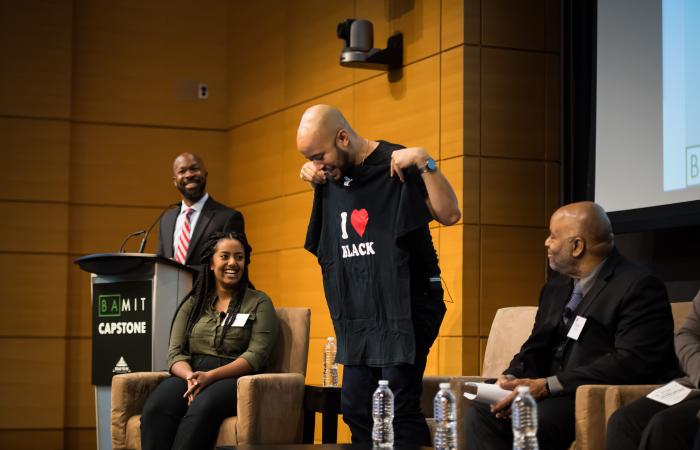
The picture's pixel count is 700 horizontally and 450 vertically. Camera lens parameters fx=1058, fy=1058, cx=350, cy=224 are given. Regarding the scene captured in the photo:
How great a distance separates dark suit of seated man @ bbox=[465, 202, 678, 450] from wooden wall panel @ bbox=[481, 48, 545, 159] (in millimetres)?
1780

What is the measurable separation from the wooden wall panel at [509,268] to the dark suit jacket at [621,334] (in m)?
1.71

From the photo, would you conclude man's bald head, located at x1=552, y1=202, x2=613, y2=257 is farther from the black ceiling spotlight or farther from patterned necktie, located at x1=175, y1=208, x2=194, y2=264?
the black ceiling spotlight

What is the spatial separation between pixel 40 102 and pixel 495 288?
393 cm

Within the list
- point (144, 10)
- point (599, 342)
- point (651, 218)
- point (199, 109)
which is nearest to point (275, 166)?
point (199, 109)

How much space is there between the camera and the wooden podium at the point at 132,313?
498cm

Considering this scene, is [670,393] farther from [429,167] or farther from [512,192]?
[512,192]

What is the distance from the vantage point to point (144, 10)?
→ 26.7ft

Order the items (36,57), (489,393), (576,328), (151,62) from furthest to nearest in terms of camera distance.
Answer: (151,62)
(36,57)
(576,328)
(489,393)

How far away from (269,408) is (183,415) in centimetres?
51

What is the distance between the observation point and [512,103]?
564 cm

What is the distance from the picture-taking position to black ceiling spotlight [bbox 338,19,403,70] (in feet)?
19.8

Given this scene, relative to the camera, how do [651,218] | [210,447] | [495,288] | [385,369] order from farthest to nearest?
[495,288] < [651,218] < [210,447] < [385,369]

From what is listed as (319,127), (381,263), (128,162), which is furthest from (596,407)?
(128,162)

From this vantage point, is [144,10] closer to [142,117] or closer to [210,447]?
[142,117]
